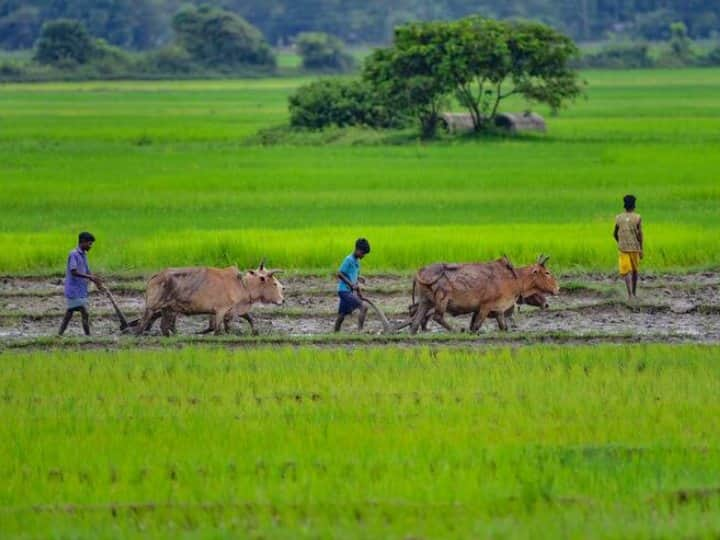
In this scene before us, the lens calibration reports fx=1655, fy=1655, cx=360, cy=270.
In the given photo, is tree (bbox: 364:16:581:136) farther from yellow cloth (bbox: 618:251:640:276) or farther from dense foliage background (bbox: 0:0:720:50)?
dense foliage background (bbox: 0:0:720:50)

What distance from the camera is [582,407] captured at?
10828mm

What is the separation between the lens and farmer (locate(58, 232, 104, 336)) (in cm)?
1380

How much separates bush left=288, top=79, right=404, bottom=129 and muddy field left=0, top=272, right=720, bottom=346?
2029 centimetres

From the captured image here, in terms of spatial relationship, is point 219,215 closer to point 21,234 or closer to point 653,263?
point 21,234

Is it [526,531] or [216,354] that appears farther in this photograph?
[216,354]

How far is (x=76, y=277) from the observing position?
13930 millimetres

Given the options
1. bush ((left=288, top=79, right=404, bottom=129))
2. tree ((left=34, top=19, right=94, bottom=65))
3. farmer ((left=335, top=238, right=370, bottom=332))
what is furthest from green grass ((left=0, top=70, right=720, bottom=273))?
tree ((left=34, top=19, right=94, bottom=65))

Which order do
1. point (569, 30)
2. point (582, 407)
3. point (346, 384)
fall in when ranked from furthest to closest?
point (569, 30) → point (346, 384) → point (582, 407)

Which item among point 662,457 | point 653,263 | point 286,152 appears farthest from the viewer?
point 286,152

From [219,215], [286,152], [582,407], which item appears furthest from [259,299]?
[286,152]

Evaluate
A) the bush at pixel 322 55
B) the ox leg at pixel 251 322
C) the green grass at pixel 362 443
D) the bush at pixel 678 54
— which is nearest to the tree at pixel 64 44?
the bush at pixel 322 55

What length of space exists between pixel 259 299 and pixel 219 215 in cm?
856

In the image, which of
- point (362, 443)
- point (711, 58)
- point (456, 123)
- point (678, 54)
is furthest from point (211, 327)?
point (711, 58)

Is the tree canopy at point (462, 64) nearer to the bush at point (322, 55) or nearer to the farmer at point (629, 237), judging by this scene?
the farmer at point (629, 237)
